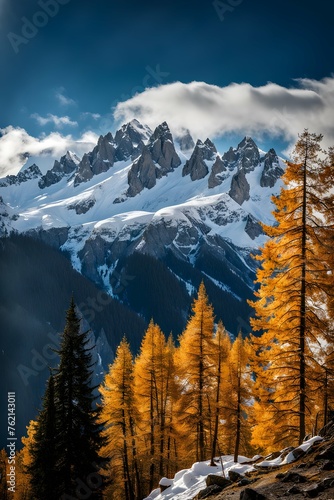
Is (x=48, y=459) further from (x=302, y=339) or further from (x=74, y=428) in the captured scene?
(x=302, y=339)

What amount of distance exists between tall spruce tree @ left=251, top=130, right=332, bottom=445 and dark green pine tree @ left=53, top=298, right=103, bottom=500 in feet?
36.4

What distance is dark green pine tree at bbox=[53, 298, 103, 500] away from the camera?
2336 centimetres

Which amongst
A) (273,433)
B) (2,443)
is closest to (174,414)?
(273,433)

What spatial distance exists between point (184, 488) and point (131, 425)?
11116mm

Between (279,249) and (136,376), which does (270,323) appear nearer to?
(279,249)

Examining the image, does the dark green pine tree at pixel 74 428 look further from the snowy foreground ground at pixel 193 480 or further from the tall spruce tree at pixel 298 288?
the tall spruce tree at pixel 298 288

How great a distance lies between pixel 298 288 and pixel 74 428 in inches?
609

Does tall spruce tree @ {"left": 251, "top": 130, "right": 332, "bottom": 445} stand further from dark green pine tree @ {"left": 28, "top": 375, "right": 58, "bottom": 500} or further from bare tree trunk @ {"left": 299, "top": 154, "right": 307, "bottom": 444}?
dark green pine tree @ {"left": 28, "top": 375, "right": 58, "bottom": 500}

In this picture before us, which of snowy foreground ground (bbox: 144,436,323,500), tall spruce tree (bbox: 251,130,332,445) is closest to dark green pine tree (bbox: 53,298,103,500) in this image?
snowy foreground ground (bbox: 144,436,323,500)

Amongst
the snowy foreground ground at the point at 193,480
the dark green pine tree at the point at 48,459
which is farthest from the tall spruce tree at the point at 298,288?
the dark green pine tree at the point at 48,459

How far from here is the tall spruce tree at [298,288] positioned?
16.6m

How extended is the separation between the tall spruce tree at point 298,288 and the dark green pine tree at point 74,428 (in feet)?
36.4

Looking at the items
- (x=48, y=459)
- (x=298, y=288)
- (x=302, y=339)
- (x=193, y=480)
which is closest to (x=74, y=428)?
(x=48, y=459)

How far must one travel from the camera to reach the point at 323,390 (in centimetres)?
1658
